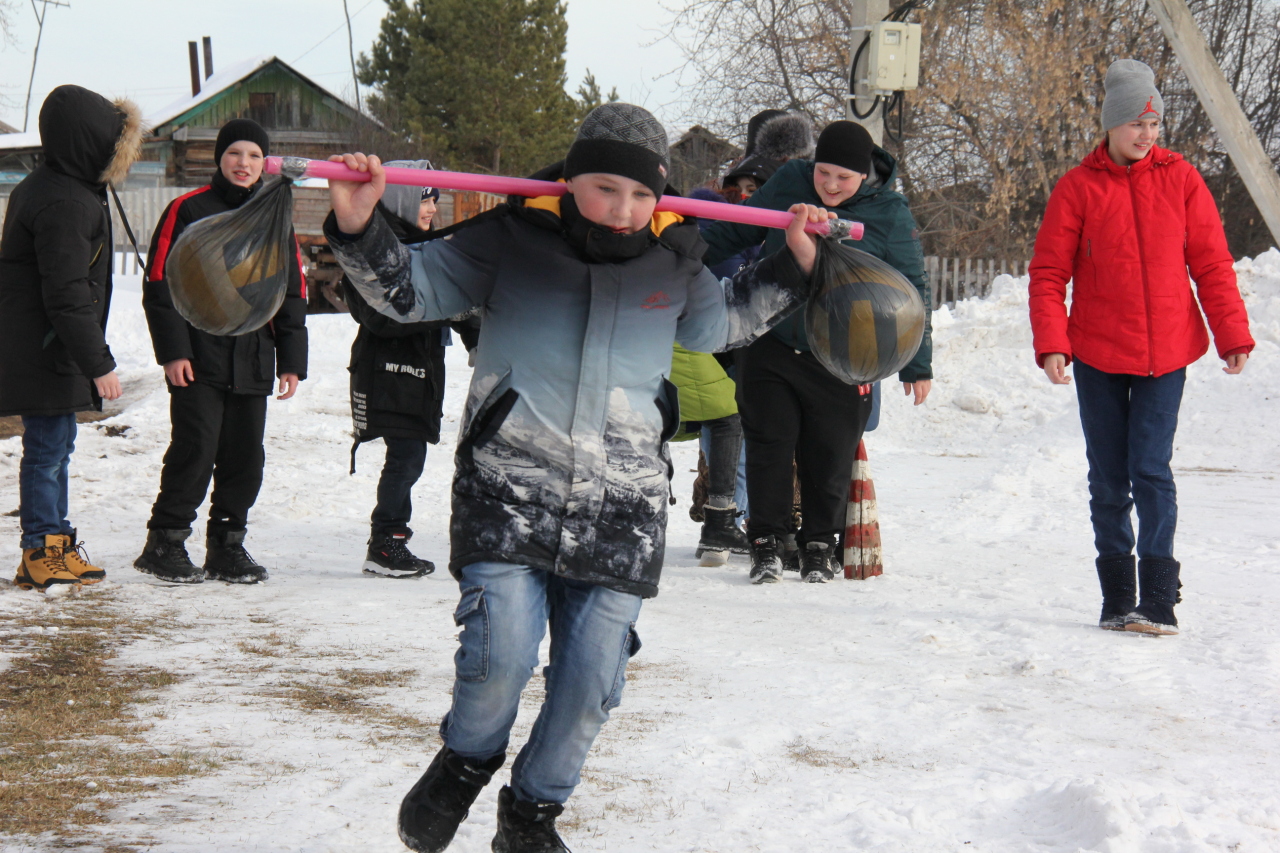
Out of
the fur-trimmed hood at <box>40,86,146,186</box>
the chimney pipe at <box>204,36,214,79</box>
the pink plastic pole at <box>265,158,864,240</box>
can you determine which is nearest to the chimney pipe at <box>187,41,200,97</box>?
the chimney pipe at <box>204,36,214,79</box>

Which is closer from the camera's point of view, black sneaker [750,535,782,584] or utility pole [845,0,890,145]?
black sneaker [750,535,782,584]

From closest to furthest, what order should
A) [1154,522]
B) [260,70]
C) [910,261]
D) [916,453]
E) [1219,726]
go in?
[1219,726] → [1154,522] → [910,261] → [916,453] → [260,70]

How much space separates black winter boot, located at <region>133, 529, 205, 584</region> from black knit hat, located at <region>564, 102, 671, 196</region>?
3.27 meters

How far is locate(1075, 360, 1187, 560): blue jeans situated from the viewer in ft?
14.9

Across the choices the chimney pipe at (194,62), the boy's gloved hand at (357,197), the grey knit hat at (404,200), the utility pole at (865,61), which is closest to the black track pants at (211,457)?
the grey knit hat at (404,200)

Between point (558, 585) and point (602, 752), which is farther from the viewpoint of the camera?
point (602, 752)

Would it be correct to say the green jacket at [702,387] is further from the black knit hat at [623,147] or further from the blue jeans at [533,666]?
the blue jeans at [533,666]

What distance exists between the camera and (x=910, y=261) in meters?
5.19

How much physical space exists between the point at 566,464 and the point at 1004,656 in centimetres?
239

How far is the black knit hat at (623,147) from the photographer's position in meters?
2.54

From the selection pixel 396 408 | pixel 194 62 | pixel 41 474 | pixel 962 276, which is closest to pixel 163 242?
pixel 41 474

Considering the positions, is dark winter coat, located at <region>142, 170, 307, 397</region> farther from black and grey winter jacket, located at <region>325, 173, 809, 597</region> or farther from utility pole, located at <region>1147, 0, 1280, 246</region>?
utility pole, located at <region>1147, 0, 1280, 246</region>

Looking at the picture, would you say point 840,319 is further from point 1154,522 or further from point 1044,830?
point 1154,522

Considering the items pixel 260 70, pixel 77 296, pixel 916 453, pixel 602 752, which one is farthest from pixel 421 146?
pixel 602 752
